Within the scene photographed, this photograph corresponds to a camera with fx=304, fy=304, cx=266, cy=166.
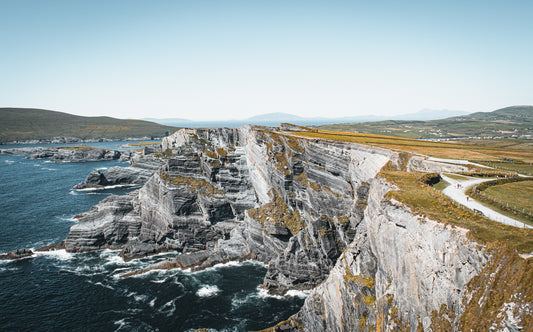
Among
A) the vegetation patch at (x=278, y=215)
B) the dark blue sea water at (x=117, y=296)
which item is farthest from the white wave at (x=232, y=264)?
the vegetation patch at (x=278, y=215)

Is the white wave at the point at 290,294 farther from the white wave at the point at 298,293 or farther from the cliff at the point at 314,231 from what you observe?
the cliff at the point at 314,231

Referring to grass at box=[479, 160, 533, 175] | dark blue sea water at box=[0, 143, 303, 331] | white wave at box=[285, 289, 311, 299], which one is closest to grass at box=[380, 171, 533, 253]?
grass at box=[479, 160, 533, 175]

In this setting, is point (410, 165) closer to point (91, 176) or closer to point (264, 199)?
point (264, 199)

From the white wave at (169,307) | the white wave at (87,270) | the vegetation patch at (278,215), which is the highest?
the vegetation patch at (278,215)

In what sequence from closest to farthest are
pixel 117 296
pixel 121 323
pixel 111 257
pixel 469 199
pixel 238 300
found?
pixel 469 199 < pixel 121 323 < pixel 238 300 < pixel 117 296 < pixel 111 257

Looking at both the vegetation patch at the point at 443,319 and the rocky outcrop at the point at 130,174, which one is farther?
the rocky outcrop at the point at 130,174

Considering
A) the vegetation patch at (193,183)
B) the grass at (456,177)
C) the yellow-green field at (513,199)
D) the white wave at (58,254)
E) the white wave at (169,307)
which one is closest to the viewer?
the yellow-green field at (513,199)

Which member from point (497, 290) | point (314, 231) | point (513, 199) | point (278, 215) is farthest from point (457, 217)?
point (278, 215)

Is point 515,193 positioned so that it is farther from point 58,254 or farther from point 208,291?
point 58,254
